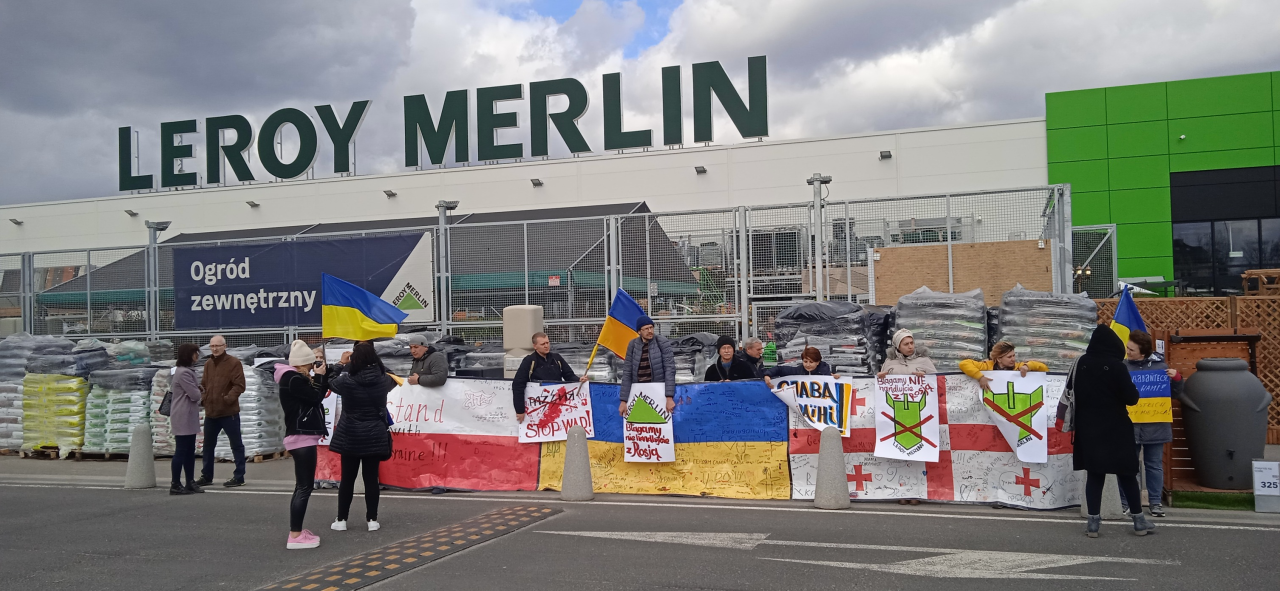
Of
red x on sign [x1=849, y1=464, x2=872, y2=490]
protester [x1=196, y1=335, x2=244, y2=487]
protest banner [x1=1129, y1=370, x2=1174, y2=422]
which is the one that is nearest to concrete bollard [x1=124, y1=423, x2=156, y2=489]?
protester [x1=196, y1=335, x2=244, y2=487]

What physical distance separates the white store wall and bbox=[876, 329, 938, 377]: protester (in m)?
21.9

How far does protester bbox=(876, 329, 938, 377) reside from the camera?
8.83 meters

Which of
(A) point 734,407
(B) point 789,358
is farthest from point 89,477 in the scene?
(B) point 789,358

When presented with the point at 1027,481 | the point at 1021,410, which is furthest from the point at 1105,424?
the point at 1027,481

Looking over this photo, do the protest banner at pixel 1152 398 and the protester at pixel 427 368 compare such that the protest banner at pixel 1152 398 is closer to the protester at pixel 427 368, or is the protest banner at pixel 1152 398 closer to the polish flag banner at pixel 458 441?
the polish flag banner at pixel 458 441

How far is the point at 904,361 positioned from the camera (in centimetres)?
901

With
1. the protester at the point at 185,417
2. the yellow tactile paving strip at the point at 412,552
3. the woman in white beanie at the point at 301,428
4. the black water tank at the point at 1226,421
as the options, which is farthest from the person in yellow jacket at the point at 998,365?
the protester at the point at 185,417

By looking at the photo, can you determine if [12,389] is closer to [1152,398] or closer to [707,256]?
[707,256]

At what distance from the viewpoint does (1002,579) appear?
225 inches

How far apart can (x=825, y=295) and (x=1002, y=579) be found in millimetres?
8444

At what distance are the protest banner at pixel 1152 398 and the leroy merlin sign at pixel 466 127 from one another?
2645 centimetres

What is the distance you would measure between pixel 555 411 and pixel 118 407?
7.73 meters

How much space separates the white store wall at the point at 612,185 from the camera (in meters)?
30.2

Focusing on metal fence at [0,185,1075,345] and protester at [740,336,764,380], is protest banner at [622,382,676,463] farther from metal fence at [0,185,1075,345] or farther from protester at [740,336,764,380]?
metal fence at [0,185,1075,345]
